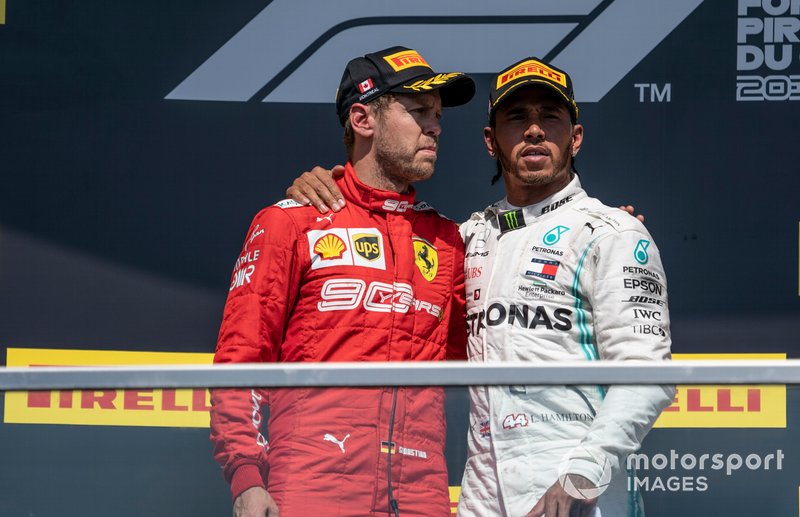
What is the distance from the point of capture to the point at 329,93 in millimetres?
2719

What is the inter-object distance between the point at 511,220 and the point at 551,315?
9.3 inches

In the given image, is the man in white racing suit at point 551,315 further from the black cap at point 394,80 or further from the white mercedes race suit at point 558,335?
the black cap at point 394,80

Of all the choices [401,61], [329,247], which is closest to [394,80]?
[401,61]

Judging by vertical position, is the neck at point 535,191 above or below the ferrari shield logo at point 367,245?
above

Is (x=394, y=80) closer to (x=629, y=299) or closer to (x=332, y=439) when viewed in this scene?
(x=629, y=299)

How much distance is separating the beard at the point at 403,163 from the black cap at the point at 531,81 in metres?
0.17

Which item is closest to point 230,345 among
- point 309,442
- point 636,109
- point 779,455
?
point 309,442

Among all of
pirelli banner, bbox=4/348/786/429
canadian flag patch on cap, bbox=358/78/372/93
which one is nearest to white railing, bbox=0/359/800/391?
pirelli banner, bbox=4/348/786/429

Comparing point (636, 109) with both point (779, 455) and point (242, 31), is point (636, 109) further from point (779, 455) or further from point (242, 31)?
point (779, 455)

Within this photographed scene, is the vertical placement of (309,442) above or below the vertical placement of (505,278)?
below

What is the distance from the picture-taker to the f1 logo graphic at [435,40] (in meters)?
2.67

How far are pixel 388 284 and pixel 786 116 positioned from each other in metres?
1.43

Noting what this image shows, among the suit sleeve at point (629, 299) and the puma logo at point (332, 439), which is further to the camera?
the suit sleeve at point (629, 299)

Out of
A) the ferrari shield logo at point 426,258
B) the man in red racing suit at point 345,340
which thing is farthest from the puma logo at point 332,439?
the ferrari shield logo at point 426,258
